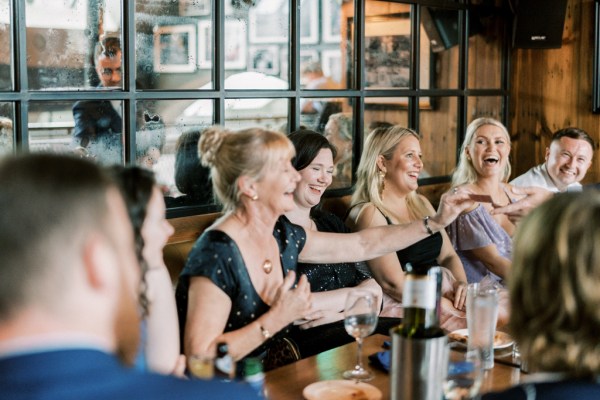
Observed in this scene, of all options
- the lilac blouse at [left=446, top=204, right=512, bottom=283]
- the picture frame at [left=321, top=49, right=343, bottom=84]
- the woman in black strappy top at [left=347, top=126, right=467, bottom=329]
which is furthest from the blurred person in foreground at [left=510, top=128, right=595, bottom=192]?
the picture frame at [left=321, top=49, right=343, bottom=84]

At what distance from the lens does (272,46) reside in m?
4.13

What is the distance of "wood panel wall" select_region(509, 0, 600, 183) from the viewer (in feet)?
18.0

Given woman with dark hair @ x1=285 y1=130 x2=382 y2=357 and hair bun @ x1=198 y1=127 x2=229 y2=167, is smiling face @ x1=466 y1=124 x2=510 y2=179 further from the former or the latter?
hair bun @ x1=198 y1=127 x2=229 y2=167

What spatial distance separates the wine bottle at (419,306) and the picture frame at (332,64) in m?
2.77

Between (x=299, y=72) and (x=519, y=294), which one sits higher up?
(x=299, y=72)

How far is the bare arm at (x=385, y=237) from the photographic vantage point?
10.7ft

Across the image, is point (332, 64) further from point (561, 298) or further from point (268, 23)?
point (561, 298)

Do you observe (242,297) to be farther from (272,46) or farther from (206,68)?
(272,46)

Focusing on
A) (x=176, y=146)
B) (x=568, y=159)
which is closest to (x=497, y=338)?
(x=176, y=146)

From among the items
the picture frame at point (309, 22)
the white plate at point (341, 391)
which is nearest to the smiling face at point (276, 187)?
the white plate at point (341, 391)

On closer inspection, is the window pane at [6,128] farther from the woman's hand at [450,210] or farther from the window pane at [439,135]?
the window pane at [439,135]

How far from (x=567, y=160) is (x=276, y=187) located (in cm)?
267

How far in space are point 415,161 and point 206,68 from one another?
111cm

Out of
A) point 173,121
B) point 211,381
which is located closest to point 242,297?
point 173,121
